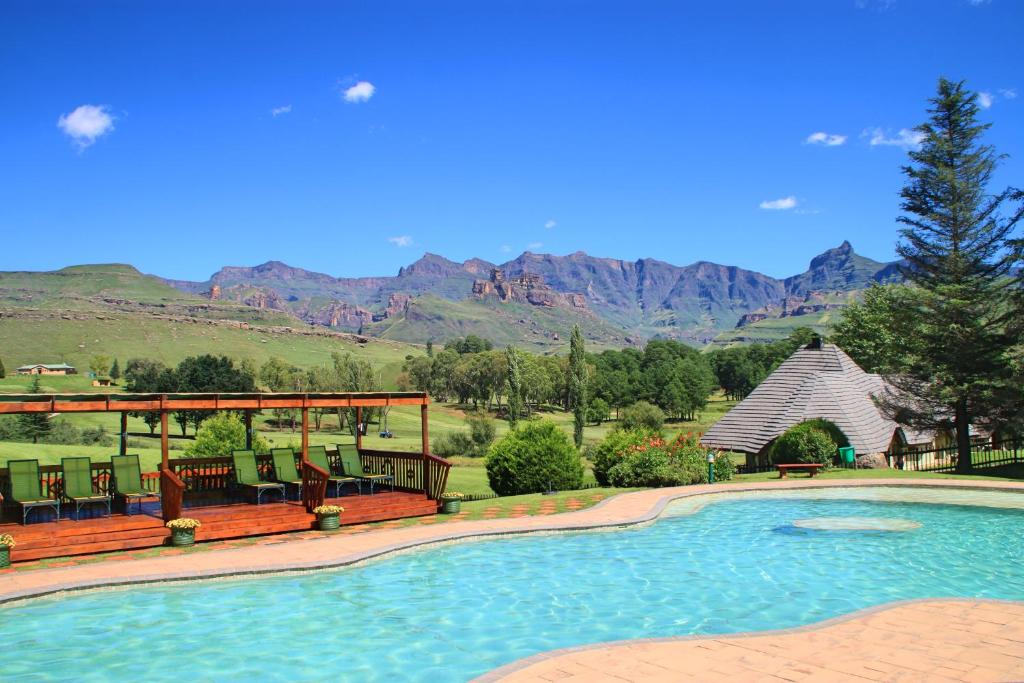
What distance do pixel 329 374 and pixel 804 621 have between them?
310 ft

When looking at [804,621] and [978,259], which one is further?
[978,259]

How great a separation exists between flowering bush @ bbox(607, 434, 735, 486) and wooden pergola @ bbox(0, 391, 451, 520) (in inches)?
271

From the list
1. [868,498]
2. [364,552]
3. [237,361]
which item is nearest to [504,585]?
[364,552]

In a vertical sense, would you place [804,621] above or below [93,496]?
below

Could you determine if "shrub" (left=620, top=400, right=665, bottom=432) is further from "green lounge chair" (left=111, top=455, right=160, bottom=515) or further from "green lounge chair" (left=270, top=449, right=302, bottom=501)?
"green lounge chair" (left=111, top=455, right=160, bottom=515)

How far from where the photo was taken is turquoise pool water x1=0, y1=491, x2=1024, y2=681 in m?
8.14

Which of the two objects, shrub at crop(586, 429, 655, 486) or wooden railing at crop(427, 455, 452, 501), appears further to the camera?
shrub at crop(586, 429, 655, 486)

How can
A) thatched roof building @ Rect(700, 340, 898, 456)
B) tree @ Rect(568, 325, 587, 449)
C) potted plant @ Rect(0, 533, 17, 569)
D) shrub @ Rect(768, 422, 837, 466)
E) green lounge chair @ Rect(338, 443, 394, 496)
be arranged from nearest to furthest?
potted plant @ Rect(0, 533, 17, 569) < green lounge chair @ Rect(338, 443, 394, 496) < shrub @ Rect(768, 422, 837, 466) < thatched roof building @ Rect(700, 340, 898, 456) < tree @ Rect(568, 325, 587, 449)

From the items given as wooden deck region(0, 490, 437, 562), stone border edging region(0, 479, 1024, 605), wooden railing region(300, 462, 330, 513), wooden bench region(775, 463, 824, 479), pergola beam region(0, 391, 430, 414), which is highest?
pergola beam region(0, 391, 430, 414)

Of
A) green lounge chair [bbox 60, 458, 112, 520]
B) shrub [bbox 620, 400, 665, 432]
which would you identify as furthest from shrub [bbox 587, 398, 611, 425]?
green lounge chair [bbox 60, 458, 112, 520]

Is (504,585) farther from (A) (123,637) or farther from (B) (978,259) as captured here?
(B) (978,259)

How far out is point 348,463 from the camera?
58.1ft

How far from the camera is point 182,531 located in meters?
13.1

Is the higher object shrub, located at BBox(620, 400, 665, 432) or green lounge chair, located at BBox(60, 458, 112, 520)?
green lounge chair, located at BBox(60, 458, 112, 520)
